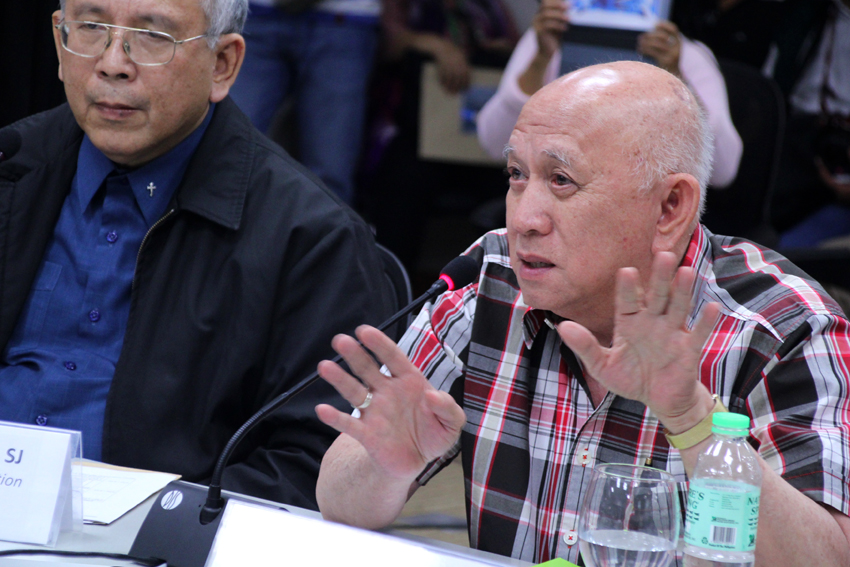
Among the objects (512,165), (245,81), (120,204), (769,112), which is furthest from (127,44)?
(769,112)

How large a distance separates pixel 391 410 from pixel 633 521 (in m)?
0.32

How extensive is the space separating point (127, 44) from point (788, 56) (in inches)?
108

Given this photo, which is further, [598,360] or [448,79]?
[448,79]

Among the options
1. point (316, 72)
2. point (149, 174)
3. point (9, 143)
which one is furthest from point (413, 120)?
point (9, 143)

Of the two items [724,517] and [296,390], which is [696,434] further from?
[296,390]

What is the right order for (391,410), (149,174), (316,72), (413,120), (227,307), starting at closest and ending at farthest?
(391,410) < (227,307) < (149,174) < (316,72) < (413,120)

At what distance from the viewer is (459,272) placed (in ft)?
4.08

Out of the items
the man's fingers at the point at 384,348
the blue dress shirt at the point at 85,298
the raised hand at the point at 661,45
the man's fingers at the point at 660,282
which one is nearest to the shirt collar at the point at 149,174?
the blue dress shirt at the point at 85,298

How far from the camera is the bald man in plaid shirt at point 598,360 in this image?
106 cm

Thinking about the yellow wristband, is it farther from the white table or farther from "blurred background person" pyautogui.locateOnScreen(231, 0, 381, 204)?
"blurred background person" pyautogui.locateOnScreen(231, 0, 381, 204)

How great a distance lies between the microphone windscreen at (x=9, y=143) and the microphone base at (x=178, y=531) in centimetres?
90

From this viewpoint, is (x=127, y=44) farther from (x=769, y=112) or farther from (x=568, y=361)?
(x=769, y=112)

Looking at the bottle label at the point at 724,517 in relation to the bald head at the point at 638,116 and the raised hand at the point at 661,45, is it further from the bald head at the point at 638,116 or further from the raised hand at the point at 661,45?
the raised hand at the point at 661,45

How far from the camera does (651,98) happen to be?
128 cm
